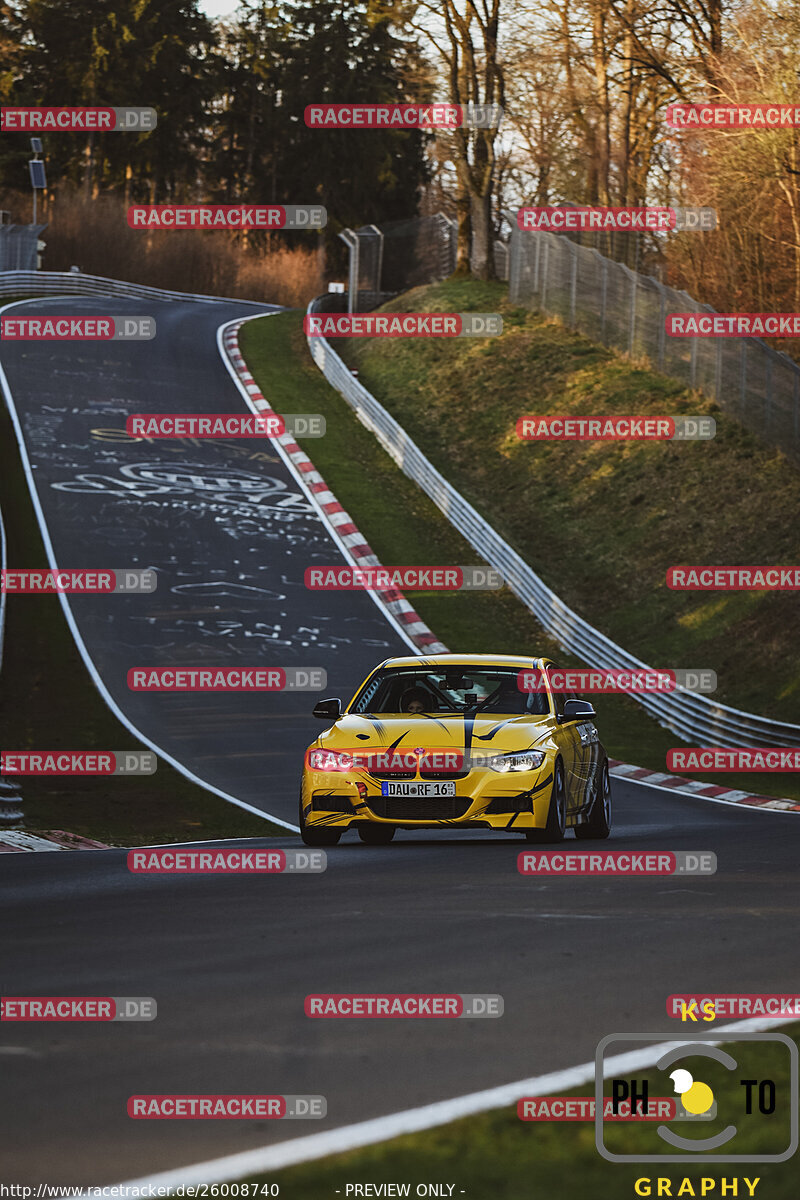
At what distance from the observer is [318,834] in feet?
40.0

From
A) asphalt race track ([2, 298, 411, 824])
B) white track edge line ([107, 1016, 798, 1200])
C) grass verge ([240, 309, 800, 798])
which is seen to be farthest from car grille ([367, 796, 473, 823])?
grass verge ([240, 309, 800, 798])

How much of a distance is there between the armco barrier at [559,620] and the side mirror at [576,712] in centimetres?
1028

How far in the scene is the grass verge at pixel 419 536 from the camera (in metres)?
24.0

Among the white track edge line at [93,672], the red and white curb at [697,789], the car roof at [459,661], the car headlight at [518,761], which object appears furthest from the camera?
the red and white curb at [697,789]

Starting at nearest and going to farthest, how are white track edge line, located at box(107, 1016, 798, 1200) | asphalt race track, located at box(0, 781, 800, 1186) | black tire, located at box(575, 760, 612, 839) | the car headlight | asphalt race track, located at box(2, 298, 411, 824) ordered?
white track edge line, located at box(107, 1016, 798, 1200) → asphalt race track, located at box(0, 781, 800, 1186) → the car headlight → black tire, located at box(575, 760, 612, 839) → asphalt race track, located at box(2, 298, 411, 824)

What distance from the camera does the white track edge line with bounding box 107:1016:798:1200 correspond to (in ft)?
14.5

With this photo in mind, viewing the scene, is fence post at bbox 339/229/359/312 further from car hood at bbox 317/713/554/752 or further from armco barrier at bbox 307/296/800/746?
car hood at bbox 317/713/554/752

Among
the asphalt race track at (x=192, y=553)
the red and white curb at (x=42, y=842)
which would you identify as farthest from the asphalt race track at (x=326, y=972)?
the asphalt race track at (x=192, y=553)

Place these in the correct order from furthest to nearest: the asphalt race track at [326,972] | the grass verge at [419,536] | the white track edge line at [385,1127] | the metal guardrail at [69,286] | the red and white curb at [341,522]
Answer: the metal guardrail at [69,286]
the red and white curb at [341,522]
the grass verge at [419,536]
the asphalt race track at [326,972]
the white track edge line at [385,1127]

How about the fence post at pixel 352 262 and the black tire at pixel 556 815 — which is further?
the fence post at pixel 352 262

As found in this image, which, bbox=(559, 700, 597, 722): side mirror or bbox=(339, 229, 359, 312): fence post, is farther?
bbox=(339, 229, 359, 312): fence post

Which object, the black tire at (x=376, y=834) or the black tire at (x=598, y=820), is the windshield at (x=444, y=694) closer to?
the black tire at (x=376, y=834)

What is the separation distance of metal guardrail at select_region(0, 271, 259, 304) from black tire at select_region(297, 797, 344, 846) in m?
51.4

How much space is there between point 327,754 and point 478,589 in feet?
65.6
